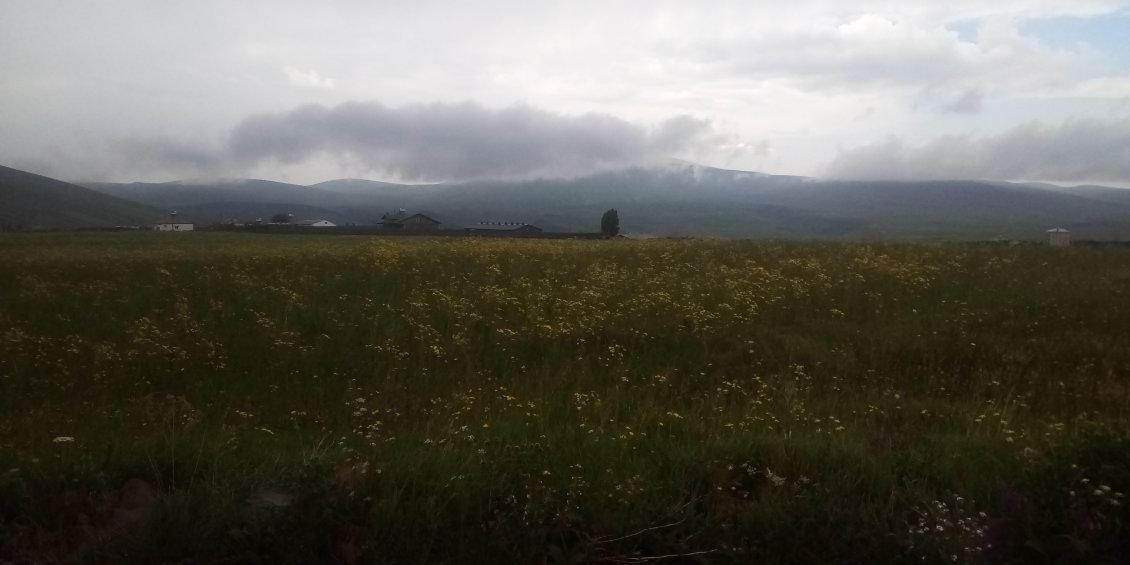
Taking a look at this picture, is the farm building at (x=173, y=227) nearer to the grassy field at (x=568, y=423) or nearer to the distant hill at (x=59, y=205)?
the distant hill at (x=59, y=205)

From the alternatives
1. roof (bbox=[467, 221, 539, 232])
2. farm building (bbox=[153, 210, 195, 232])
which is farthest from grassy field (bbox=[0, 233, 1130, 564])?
farm building (bbox=[153, 210, 195, 232])

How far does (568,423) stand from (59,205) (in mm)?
167620

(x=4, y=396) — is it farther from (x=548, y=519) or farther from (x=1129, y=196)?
(x=1129, y=196)

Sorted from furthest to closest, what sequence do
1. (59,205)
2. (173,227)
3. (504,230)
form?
1. (59,205)
2. (173,227)
3. (504,230)

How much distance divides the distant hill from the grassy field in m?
118

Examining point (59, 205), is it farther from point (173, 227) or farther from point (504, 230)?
point (504, 230)

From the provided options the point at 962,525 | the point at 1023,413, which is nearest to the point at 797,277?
the point at 1023,413

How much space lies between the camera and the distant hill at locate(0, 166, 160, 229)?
119 metres

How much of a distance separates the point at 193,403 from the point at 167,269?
1088 centimetres

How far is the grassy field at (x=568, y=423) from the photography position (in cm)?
392

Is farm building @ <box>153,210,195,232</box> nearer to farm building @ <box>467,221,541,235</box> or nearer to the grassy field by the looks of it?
farm building @ <box>467,221,541,235</box>

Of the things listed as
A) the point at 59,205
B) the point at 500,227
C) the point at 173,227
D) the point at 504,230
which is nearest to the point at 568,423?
the point at 504,230

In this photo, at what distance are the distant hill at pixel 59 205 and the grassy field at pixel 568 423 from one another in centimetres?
11798

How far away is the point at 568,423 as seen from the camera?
580 centimetres
